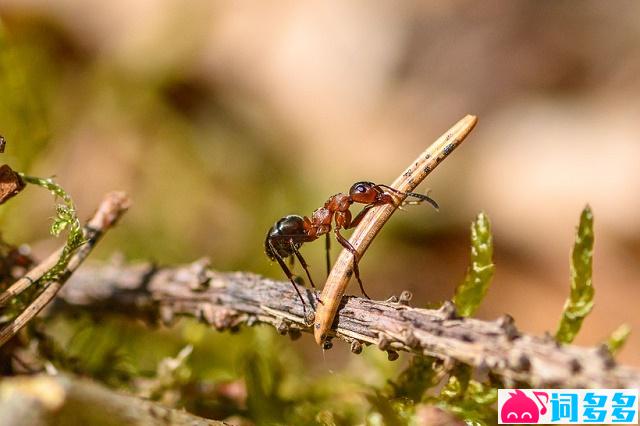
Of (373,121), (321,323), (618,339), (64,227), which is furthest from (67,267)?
(373,121)

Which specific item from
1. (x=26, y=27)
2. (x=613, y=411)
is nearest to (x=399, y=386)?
(x=613, y=411)

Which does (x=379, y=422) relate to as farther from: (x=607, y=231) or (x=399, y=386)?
(x=607, y=231)

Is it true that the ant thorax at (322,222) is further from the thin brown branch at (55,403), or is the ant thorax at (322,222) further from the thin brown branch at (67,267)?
the thin brown branch at (55,403)

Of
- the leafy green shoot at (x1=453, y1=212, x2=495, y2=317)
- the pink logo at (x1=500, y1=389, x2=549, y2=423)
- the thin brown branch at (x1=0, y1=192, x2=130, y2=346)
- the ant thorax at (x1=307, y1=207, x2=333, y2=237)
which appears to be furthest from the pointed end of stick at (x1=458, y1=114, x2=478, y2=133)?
the thin brown branch at (x1=0, y1=192, x2=130, y2=346)

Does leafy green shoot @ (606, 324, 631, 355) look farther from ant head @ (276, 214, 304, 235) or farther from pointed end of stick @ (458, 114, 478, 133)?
ant head @ (276, 214, 304, 235)

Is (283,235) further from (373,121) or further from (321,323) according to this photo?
(373,121)
